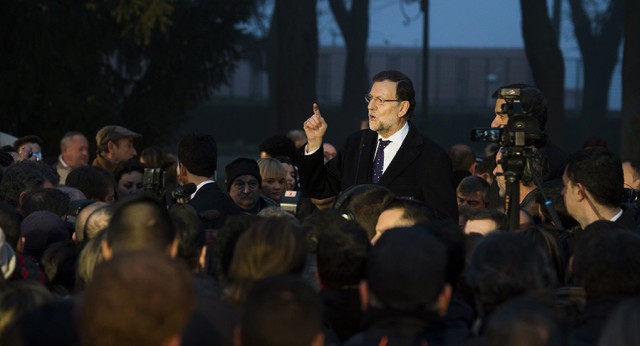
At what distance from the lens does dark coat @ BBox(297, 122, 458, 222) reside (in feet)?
26.4

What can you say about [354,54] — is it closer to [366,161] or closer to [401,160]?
[366,161]

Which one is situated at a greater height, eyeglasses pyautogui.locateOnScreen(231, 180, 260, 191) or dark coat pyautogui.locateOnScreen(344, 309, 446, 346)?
dark coat pyautogui.locateOnScreen(344, 309, 446, 346)

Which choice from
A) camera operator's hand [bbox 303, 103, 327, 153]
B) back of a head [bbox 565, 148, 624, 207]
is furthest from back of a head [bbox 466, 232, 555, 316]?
camera operator's hand [bbox 303, 103, 327, 153]

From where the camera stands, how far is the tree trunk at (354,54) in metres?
36.8

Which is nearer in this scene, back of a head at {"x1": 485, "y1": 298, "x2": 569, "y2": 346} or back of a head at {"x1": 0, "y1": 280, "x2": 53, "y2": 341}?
back of a head at {"x1": 485, "y1": 298, "x2": 569, "y2": 346}

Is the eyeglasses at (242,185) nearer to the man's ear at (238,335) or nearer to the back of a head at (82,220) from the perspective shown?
the back of a head at (82,220)

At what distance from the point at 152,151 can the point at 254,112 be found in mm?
37081

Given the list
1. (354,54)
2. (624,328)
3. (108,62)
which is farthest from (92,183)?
(354,54)

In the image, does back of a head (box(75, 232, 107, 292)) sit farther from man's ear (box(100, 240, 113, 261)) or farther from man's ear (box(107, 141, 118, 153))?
man's ear (box(107, 141, 118, 153))

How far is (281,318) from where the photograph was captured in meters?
3.92

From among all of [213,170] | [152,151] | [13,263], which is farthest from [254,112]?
[13,263]

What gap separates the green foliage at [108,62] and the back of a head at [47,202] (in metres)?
11.7

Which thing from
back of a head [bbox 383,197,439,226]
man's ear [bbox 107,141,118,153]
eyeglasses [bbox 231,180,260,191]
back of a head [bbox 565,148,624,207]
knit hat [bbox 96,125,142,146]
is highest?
back of a head [bbox 565,148,624,207]

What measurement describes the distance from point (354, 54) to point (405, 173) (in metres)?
29.9
